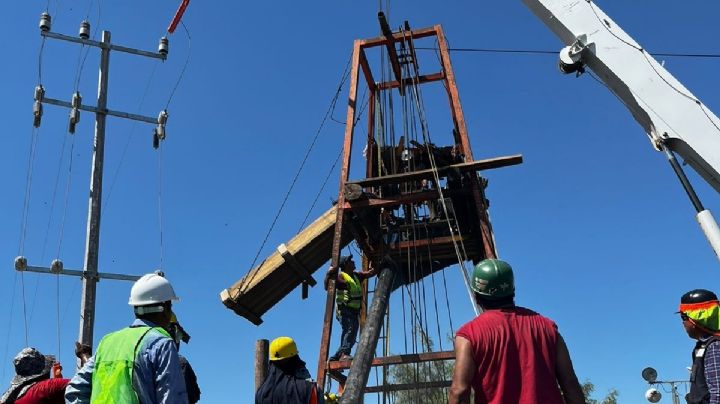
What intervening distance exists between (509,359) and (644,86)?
3.66m

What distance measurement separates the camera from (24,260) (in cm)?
1323

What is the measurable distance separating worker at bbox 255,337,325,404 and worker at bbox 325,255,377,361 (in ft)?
15.3

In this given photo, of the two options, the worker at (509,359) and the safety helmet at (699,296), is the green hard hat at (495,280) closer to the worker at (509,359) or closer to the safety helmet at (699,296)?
the worker at (509,359)

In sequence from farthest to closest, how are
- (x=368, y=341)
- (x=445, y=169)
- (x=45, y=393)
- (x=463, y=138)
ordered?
(x=463, y=138) < (x=445, y=169) < (x=368, y=341) < (x=45, y=393)

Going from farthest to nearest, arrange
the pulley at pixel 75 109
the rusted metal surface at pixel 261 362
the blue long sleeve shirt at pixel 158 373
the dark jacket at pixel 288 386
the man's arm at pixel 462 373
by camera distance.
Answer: the pulley at pixel 75 109
the rusted metal surface at pixel 261 362
the dark jacket at pixel 288 386
the blue long sleeve shirt at pixel 158 373
the man's arm at pixel 462 373

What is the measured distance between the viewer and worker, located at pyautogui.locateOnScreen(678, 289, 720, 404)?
3.67 metres

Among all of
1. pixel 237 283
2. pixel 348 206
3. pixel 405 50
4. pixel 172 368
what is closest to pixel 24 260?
pixel 237 283

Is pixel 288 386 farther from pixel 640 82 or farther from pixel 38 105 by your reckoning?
pixel 38 105

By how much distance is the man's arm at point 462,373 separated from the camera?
281 cm

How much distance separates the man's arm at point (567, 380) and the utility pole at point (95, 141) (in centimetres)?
1007

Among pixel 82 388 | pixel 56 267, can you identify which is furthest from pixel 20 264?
pixel 82 388

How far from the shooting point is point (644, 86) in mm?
5629

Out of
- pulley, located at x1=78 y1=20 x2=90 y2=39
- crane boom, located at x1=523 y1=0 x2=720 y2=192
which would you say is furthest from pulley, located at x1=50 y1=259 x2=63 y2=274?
crane boom, located at x1=523 y1=0 x2=720 y2=192

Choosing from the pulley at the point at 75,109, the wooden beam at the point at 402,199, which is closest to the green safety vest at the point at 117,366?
the wooden beam at the point at 402,199
